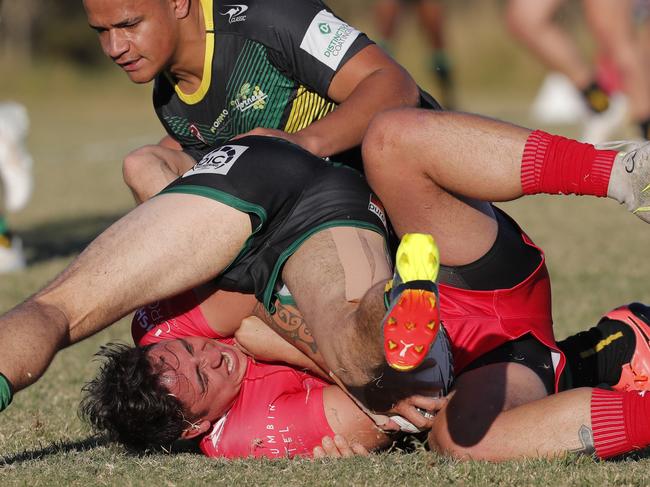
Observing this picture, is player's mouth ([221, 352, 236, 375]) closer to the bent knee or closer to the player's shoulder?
the bent knee

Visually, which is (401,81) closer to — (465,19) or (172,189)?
(172,189)

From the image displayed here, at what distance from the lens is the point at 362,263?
3.43m

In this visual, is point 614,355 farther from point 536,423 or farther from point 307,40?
point 307,40

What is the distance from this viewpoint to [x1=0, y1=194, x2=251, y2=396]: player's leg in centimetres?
326

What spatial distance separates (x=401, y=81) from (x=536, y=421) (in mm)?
1363

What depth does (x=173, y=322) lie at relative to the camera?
381cm

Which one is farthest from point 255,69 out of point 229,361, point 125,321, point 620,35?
point 620,35

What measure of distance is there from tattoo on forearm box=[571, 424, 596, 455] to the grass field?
33mm

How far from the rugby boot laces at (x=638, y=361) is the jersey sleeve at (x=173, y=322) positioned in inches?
52.6

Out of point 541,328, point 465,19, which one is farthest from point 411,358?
point 465,19

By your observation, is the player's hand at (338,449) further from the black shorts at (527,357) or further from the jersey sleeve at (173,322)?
the jersey sleeve at (173,322)

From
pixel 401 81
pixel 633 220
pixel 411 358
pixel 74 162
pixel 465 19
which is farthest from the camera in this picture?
pixel 465 19

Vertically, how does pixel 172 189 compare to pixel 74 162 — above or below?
above

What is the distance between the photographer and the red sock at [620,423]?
3088mm
